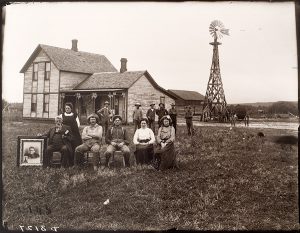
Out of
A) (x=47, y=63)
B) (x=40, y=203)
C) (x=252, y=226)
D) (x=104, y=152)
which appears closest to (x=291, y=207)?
(x=252, y=226)

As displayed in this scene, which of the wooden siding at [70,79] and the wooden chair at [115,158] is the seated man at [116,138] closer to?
the wooden chair at [115,158]

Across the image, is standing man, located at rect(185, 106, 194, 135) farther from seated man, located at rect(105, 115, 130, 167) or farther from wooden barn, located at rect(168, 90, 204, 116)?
seated man, located at rect(105, 115, 130, 167)

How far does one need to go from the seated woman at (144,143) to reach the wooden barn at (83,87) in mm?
236

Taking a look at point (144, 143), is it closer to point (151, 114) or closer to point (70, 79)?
point (151, 114)

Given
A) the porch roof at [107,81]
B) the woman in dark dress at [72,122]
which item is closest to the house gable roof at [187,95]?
the porch roof at [107,81]

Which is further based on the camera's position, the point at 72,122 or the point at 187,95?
the point at 72,122

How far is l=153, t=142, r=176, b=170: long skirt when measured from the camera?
16.1 feet

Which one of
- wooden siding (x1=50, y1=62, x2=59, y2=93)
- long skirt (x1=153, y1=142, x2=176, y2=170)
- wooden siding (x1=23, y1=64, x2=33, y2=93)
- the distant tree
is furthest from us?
wooden siding (x1=50, y1=62, x2=59, y2=93)

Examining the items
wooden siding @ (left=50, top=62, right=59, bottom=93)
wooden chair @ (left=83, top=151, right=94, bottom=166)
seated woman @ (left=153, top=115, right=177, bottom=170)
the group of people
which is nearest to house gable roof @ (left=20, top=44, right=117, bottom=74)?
wooden siding @ (left=50, top=62, right=59, bottom=93)

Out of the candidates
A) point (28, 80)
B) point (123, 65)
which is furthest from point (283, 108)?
point (28, 80)

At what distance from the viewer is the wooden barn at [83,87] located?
515 cm

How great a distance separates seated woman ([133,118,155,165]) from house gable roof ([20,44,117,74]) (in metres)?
1.08

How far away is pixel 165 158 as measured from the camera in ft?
16.2

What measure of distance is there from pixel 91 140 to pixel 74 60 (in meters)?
1.53
